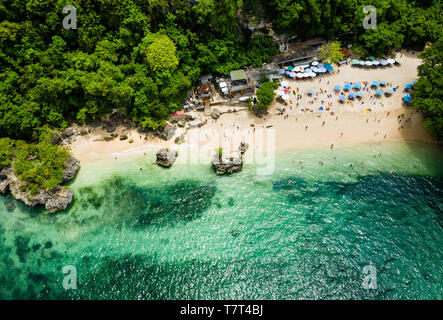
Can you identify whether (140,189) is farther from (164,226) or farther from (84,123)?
(84,123)

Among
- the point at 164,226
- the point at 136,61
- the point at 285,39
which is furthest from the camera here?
the point at 285,39

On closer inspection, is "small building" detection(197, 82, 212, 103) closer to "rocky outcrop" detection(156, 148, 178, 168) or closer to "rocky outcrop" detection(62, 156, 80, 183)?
"rocky outcrop" detection(156, 148, 178, 168)

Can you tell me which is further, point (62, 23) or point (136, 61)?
point (136, 61)

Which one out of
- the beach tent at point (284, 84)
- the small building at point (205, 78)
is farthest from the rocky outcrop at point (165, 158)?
the beach tent at point (284, 84)

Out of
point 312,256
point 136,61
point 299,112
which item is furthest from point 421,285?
point 136,61

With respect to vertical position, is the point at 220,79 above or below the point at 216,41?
below

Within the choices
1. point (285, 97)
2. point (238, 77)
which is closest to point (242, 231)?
point (285, 97)

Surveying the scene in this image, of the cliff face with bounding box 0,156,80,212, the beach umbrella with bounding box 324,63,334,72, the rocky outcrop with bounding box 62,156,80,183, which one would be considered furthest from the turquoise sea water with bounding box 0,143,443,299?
the beach umbrella with bounding box 324,63,334,72

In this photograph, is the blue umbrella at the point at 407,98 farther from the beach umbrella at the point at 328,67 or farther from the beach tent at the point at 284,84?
the beach tent at the point at 284,84
